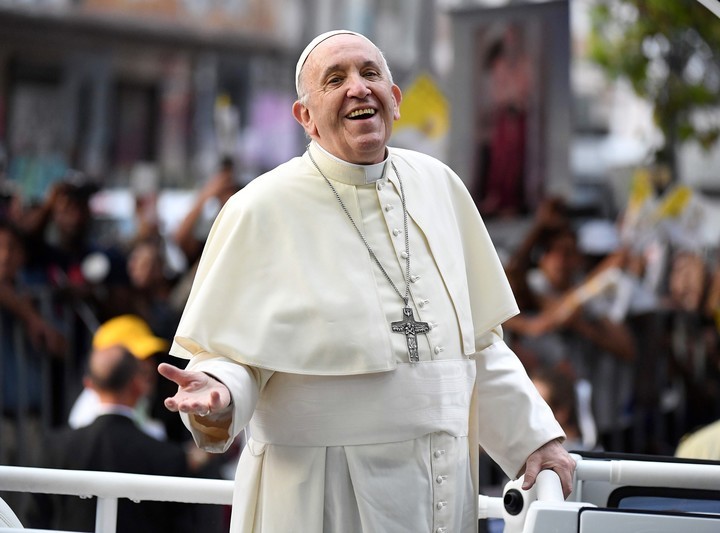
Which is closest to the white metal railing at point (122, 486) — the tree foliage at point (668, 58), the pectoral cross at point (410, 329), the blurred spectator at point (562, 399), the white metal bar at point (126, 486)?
the white metal bar at point (126, 486)

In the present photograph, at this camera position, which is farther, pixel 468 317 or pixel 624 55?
pixel 624 55

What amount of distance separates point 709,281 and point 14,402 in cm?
505

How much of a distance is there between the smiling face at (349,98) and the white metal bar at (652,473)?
1.01m

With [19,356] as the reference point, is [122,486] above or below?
below

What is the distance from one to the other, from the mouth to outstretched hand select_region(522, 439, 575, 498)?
0.94 m

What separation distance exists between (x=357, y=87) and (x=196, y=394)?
842 mm

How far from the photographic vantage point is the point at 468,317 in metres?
3.18

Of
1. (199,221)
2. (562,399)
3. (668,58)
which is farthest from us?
(668,58)

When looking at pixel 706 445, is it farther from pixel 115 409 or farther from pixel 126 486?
pixel 126 486

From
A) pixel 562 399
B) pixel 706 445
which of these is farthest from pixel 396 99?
pixel 562 399

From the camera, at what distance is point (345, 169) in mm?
3166

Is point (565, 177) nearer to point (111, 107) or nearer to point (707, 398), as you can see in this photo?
point (707, 398)

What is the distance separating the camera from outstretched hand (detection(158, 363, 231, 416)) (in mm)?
2615

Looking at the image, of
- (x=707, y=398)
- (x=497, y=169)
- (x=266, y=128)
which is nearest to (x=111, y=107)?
(x=266, y=128)
